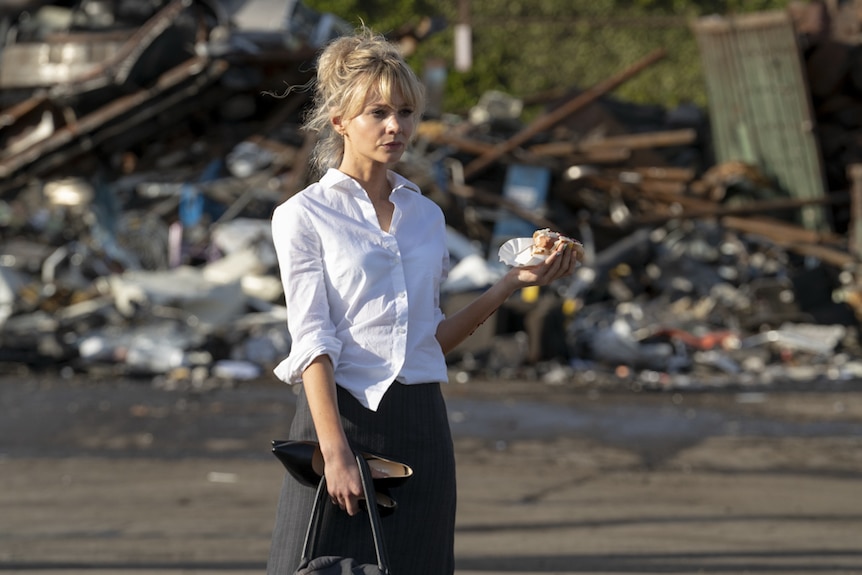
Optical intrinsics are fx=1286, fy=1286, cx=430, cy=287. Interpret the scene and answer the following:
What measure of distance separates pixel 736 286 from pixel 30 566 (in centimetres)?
987

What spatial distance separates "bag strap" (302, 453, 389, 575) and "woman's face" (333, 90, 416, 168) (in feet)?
2.11

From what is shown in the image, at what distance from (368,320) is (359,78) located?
0.51 m

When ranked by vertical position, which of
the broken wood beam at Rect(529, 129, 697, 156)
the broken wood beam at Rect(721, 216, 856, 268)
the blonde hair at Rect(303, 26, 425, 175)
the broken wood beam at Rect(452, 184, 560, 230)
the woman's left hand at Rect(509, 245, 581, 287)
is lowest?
the woman's left hand at Rect(509, 245, 581, 287)

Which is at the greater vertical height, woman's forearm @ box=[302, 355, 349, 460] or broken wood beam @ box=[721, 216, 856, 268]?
broken wood beam @ box=[721, 216, 856, 268]

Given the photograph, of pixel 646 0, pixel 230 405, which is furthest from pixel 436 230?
pixel 646 0

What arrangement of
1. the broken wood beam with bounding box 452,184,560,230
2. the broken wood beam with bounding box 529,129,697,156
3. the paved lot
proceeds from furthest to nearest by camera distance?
the broken wood beam with bounding box 529,129,697,156 → the broken wood beam with bounding box 452,184,560,230 → the paved lot

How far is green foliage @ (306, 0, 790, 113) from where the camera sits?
23.6 m

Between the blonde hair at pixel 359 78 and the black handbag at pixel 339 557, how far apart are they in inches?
29.4

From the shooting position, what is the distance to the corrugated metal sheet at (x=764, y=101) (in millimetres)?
16625

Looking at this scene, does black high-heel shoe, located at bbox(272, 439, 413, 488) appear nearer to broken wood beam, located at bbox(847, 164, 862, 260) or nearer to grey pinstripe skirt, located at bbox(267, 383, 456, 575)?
grey pinstripe skirt, located at bbox(267, 383, 456, 575)

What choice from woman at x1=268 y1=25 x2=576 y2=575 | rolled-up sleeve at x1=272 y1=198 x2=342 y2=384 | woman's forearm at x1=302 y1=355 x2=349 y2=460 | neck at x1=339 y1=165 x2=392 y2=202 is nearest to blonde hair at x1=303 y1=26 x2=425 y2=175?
woman at x1=268 y1=25 x2=576 y2=575

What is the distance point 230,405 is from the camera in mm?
9898

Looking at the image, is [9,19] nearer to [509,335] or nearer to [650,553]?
[509,335]

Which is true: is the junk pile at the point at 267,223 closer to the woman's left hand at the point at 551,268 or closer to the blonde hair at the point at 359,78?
the woman's left hand at the point at 551,268
